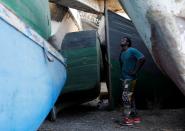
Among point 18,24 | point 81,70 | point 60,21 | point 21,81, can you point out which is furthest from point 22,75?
point 60,21

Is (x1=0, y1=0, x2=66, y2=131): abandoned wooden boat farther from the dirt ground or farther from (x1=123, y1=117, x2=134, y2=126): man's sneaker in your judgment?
(x1=123, y1=117, x2=134, y2=126): man's sneaker

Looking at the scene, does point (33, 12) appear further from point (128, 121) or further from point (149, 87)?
point (149, 87)

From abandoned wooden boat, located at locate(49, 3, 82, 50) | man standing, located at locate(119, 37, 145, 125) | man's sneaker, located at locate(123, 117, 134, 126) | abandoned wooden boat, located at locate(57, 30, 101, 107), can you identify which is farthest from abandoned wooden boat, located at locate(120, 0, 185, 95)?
abandoned wooden boat, located at locate(49, 3, 82, 50)

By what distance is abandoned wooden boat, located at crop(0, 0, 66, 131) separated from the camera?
299 cm

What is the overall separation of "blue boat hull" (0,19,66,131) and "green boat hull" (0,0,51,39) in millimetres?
663

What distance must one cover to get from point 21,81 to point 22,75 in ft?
0.17

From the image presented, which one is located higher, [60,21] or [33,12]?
[60,21]

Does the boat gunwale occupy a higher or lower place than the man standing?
higher

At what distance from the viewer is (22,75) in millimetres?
3270

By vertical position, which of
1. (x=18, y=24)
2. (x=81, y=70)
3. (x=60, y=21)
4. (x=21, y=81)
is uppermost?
(x=60, y=21)

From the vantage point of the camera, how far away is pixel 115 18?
7297mm

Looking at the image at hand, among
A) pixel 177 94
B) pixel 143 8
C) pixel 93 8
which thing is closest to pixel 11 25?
pixel 143 8

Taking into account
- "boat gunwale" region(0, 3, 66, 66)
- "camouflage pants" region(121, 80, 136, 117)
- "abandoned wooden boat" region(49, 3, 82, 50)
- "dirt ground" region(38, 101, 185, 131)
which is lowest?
"dirt ground" region(38, 101, 185, 131)

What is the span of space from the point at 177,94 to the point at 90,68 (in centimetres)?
152
